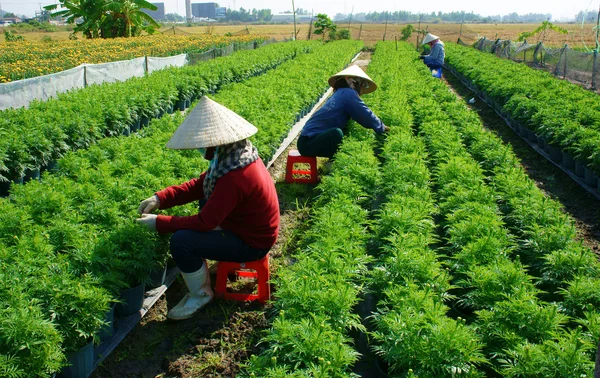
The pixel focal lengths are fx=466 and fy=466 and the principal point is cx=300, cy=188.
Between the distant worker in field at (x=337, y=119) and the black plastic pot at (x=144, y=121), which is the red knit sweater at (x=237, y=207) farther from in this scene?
the black plastic pot at (x=144, y=121)

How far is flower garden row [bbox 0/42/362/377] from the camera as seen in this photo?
9.57 feet

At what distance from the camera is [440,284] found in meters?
3.71

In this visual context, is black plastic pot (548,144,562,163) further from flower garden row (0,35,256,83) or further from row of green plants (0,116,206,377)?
flower garden row (0,35,256,83)

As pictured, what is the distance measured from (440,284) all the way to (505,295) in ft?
1.57

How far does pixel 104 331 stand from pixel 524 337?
127 inches

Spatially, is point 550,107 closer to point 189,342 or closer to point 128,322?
point 189,342

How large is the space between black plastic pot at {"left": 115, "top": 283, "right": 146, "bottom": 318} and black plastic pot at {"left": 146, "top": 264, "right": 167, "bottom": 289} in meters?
0.21

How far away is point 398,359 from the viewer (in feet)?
10.3

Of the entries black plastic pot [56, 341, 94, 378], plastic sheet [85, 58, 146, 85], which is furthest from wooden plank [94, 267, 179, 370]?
plastic sheet [85, 58, 146, 85]

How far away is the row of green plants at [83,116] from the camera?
273 inches

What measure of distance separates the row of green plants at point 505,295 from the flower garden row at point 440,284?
0.01 meters

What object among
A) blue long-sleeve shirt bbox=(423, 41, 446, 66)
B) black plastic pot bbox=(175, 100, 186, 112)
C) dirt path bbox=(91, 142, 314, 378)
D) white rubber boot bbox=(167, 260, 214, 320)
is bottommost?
dirt path bbox=(91, 142, 314, 378)

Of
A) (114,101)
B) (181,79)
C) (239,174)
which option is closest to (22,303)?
(239,174)

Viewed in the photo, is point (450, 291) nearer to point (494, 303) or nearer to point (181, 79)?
point (494, 303)
